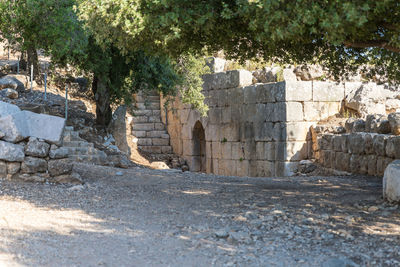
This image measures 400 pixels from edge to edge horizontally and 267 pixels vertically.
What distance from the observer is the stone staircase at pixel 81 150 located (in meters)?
13.8

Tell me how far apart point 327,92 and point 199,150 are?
8.04m

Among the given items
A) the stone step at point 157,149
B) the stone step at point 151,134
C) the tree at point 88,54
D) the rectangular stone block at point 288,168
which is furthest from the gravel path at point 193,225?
the stone step at point 151,134

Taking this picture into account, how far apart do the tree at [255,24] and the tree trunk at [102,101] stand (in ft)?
23.4

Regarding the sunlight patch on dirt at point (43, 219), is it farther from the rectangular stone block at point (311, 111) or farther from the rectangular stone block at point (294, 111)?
the rectangular stone block at point (311, 111)

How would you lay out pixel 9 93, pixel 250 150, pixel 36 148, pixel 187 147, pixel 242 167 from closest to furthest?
1. pixel 36 148
2. pixel 250 150
3. pixel 9 93
4. pixel 242 167
5. pixel 187 147

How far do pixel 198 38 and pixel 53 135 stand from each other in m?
3.37

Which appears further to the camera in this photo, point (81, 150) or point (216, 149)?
point (216, 149)

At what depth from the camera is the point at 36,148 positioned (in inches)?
353

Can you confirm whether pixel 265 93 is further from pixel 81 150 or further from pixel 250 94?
pixel 81 150

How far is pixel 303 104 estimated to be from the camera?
15.0 meters

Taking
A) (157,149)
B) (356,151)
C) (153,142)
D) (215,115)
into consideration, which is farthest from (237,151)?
(153,142)

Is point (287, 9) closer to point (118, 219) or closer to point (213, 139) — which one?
point (118, 219)

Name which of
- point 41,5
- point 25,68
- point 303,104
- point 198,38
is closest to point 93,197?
A: point 198,38

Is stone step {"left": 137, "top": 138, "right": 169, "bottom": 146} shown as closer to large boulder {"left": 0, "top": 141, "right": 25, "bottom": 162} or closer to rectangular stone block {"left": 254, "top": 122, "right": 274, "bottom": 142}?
rectangular stone block {"left": 254, "top": 122, "right": 274, "bottom": 142}
